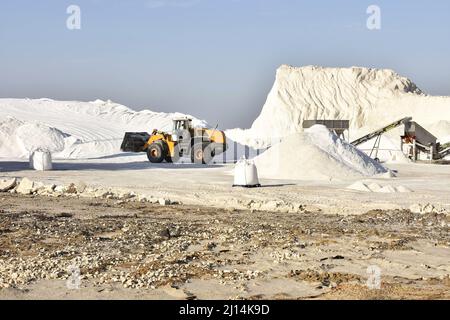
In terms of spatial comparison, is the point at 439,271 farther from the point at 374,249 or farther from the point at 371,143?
the point at 371,143

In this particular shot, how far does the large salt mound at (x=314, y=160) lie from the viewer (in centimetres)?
2138

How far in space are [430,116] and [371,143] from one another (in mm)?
26956

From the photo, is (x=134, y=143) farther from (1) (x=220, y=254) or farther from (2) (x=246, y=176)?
(1) (x=220, y=254)

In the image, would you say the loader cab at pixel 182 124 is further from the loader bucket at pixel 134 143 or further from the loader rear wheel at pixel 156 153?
the loader bucket at pixel 134 143

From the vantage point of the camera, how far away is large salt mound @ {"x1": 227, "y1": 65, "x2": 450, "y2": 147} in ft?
221

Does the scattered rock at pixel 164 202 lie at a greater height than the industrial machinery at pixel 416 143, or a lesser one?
greater

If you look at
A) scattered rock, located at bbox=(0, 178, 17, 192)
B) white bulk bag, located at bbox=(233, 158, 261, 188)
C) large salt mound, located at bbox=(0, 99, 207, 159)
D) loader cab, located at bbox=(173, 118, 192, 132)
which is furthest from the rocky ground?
large salt mound, located at bbox=(0, 99, 207, 159)

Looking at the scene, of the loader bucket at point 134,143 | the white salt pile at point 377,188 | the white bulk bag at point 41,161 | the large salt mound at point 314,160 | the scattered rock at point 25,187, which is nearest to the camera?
the white salt pile at point 377,188

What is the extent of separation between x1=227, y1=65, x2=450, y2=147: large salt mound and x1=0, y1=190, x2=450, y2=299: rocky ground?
167 ft

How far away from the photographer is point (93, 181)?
20.1m

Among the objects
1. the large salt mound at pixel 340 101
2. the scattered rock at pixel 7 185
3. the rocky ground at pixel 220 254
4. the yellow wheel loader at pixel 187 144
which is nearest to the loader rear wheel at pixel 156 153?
the yellow wheel loader at pixel 187 144

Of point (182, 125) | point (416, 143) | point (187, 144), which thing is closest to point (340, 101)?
point (416, 143)

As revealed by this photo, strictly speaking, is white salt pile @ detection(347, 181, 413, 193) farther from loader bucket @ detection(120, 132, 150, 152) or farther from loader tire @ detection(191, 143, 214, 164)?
loader bucket @ detection(120, 132, 150, 152)

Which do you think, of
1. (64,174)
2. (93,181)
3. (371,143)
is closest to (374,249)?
(93,181)
